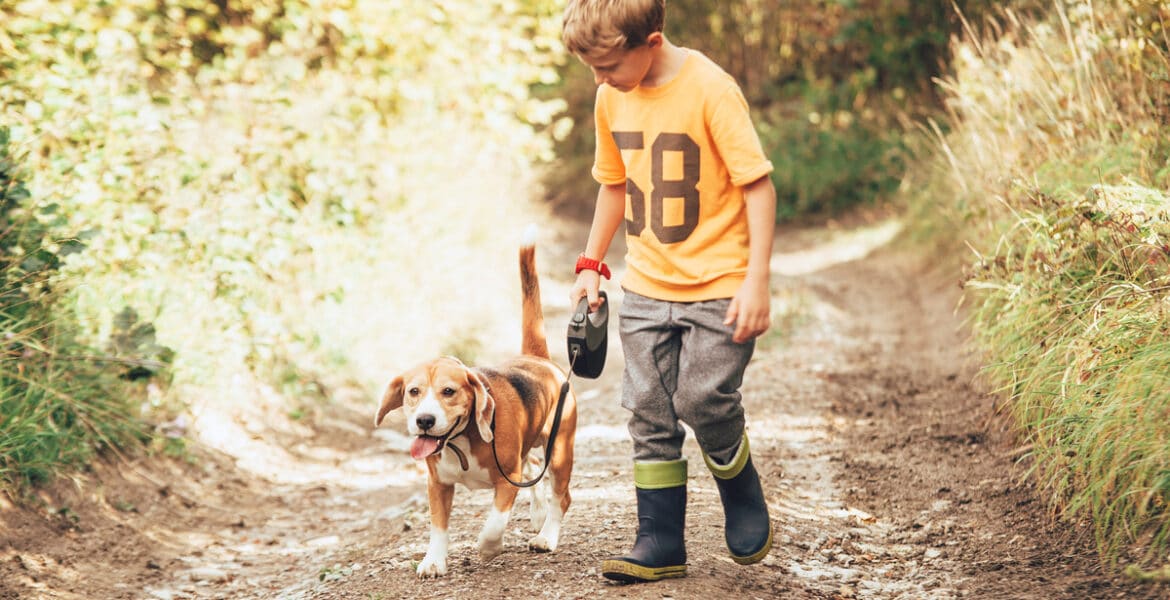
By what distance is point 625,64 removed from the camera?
3268 mm

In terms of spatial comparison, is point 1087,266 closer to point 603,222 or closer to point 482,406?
point 603,222

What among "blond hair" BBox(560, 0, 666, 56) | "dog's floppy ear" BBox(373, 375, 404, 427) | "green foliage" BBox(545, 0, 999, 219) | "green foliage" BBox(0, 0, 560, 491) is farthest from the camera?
"green foliage" BBox(545, 0, 999, 219)

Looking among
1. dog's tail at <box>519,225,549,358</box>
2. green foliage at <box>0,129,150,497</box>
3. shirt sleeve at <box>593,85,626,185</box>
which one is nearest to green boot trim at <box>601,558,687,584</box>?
dog's tail at <box>519,225,549,358</box>

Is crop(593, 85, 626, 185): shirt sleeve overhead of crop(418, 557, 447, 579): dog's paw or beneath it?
overhead

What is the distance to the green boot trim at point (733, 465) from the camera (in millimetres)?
3590

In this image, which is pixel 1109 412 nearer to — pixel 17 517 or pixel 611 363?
pixel 17 517

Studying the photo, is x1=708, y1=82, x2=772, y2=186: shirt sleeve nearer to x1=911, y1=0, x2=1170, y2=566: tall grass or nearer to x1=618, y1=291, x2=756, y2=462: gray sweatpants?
x1=618, y1=291, x2=756, y2=462: gray sweatpants

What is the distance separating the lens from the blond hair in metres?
3.17

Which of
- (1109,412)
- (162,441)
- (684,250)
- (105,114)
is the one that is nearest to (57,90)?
(105,114)

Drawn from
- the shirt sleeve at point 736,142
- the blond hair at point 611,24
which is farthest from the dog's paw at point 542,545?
the blond hair at point 611,24

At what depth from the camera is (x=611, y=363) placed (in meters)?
8.81

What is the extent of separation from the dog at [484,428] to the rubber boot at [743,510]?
664mm

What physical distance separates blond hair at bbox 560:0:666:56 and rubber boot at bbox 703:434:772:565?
4.32ft

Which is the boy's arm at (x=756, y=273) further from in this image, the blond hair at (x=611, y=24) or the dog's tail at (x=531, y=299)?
the dog's tail at (x=531, y=299)
